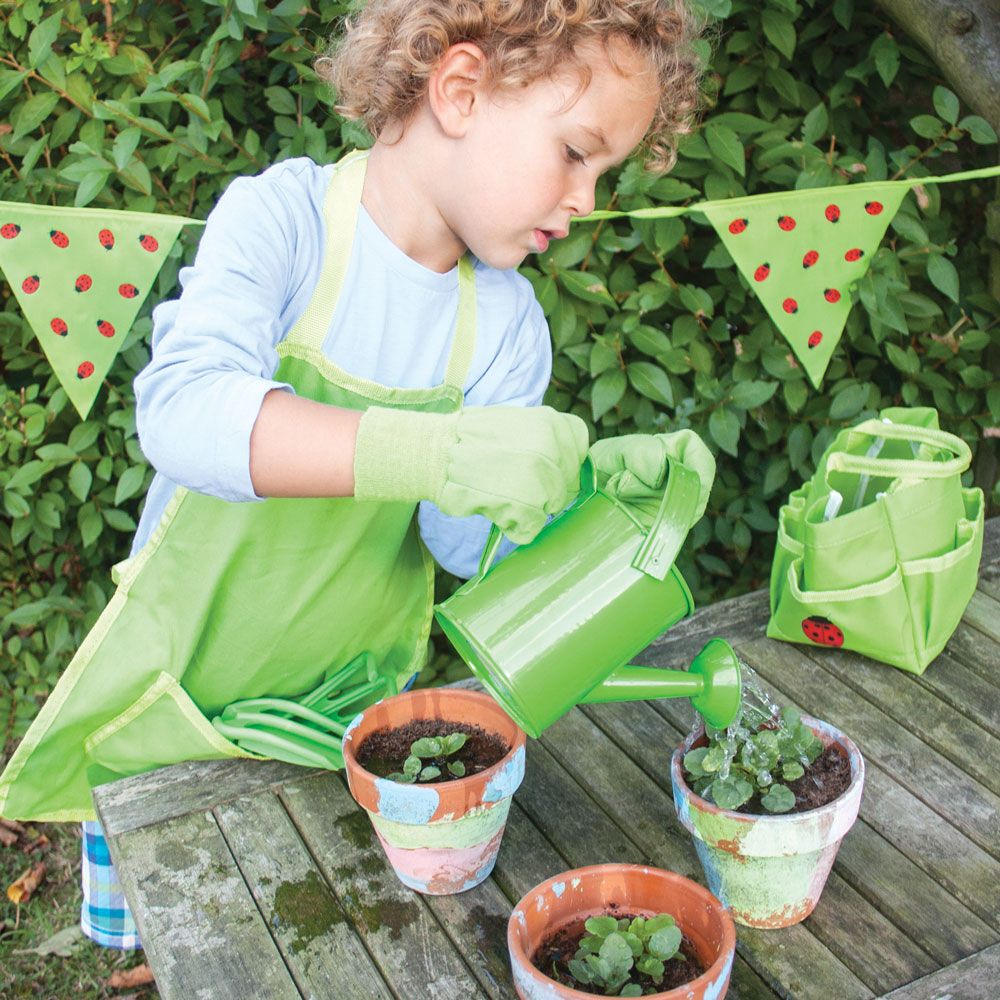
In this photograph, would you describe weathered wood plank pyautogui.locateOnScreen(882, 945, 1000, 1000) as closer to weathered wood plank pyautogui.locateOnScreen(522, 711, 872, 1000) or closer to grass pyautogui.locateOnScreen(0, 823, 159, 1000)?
weathered wood plank pyautogui.locateOnScreen(522, 711, 872, 1000)

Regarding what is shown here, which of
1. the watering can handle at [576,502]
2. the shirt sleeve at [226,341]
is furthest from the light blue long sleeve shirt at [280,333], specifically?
the watering can handle at [576,502]

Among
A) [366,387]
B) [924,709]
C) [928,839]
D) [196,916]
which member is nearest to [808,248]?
[924,709]

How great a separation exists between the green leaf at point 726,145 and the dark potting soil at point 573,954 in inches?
57.2

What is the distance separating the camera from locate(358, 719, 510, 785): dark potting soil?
1.23 meters

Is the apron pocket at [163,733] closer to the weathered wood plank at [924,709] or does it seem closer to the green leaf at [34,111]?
the weathered wood plank at [924,709]

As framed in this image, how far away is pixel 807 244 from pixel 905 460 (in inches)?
18.3

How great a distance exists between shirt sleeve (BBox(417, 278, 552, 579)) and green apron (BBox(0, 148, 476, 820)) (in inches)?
1.8

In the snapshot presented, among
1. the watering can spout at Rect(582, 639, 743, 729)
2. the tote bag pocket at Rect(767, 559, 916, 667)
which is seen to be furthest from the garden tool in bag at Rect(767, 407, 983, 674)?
the watering can spout at Rect(582, 639, 743, 729)

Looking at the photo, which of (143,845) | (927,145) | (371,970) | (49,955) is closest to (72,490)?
(49,955)

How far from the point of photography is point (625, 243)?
7.07ft

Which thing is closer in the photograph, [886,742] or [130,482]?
[886,742]

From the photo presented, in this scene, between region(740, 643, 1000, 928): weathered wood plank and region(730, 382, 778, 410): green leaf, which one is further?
region(730, 382, 778, 410): green leaf

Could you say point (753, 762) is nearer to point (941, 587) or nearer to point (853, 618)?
point (853, 618)

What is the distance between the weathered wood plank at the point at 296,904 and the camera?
1.11m
